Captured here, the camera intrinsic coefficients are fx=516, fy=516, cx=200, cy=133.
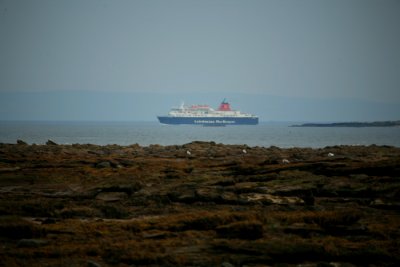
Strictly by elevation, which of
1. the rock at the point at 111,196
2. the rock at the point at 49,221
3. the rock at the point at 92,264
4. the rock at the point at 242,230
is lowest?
the rock at the point at 49,221

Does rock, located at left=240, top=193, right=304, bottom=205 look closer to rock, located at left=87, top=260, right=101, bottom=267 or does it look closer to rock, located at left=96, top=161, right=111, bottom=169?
rock, located at left=87, top=260, right=101, bottom=267

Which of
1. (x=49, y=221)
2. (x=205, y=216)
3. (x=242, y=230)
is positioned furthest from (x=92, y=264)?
(x=49, y=221)

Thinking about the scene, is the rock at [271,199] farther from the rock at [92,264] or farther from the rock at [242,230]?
the rock at [92,264]

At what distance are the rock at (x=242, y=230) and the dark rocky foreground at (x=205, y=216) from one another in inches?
0.9

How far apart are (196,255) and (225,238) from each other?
1.51 m

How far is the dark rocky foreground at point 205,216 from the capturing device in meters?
9.28

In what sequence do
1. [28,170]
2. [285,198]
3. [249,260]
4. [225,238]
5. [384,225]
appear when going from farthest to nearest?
[28,170], [285,198], [384,225], [225,238], [249,260]

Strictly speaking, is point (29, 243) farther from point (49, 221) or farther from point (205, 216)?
point (205, 216)

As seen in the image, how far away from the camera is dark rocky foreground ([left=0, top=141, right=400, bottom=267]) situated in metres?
9.28

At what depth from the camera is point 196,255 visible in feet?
30.4

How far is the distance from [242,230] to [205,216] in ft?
4.57

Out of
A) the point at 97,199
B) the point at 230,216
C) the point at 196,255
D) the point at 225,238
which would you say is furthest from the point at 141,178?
the point at 196,255

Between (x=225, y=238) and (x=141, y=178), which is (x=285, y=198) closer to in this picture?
(x=225, y=238)

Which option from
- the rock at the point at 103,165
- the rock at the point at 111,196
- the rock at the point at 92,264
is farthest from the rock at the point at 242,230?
the rock at the point at 103,165
